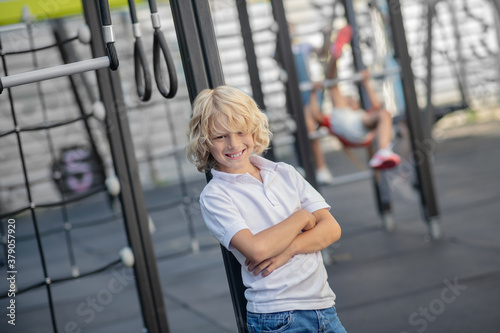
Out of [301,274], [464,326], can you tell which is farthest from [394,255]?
[301,274]

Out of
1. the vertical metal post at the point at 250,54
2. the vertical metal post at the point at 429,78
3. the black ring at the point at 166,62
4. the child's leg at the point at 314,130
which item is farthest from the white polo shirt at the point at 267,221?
the vertical metal post at the point at 429,78

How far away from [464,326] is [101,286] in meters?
2.50

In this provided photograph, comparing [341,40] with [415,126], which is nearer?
[415,126]

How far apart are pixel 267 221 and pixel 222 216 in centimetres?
11

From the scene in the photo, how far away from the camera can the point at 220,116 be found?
4.72 ft

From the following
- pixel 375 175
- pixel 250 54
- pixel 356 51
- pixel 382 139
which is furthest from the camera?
pixel 356 51

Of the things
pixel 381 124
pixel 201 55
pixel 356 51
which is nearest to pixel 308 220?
pixel 201 55

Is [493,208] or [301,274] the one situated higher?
[301,274]

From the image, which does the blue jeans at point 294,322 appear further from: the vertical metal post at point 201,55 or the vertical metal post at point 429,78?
the vertical metal post at point 429,78

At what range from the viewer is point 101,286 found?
4.09 metres

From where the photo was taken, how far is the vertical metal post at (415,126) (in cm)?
370

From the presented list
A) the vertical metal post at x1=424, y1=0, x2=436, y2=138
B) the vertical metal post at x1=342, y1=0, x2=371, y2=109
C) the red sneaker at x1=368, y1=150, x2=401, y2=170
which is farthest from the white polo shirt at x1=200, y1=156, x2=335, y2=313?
the vertical metal post at x1=424, y1=0, x2=436, y2=138

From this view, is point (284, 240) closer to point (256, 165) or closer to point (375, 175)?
point (256, 165)

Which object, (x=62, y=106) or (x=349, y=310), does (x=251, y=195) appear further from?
(x=62, y=106)
